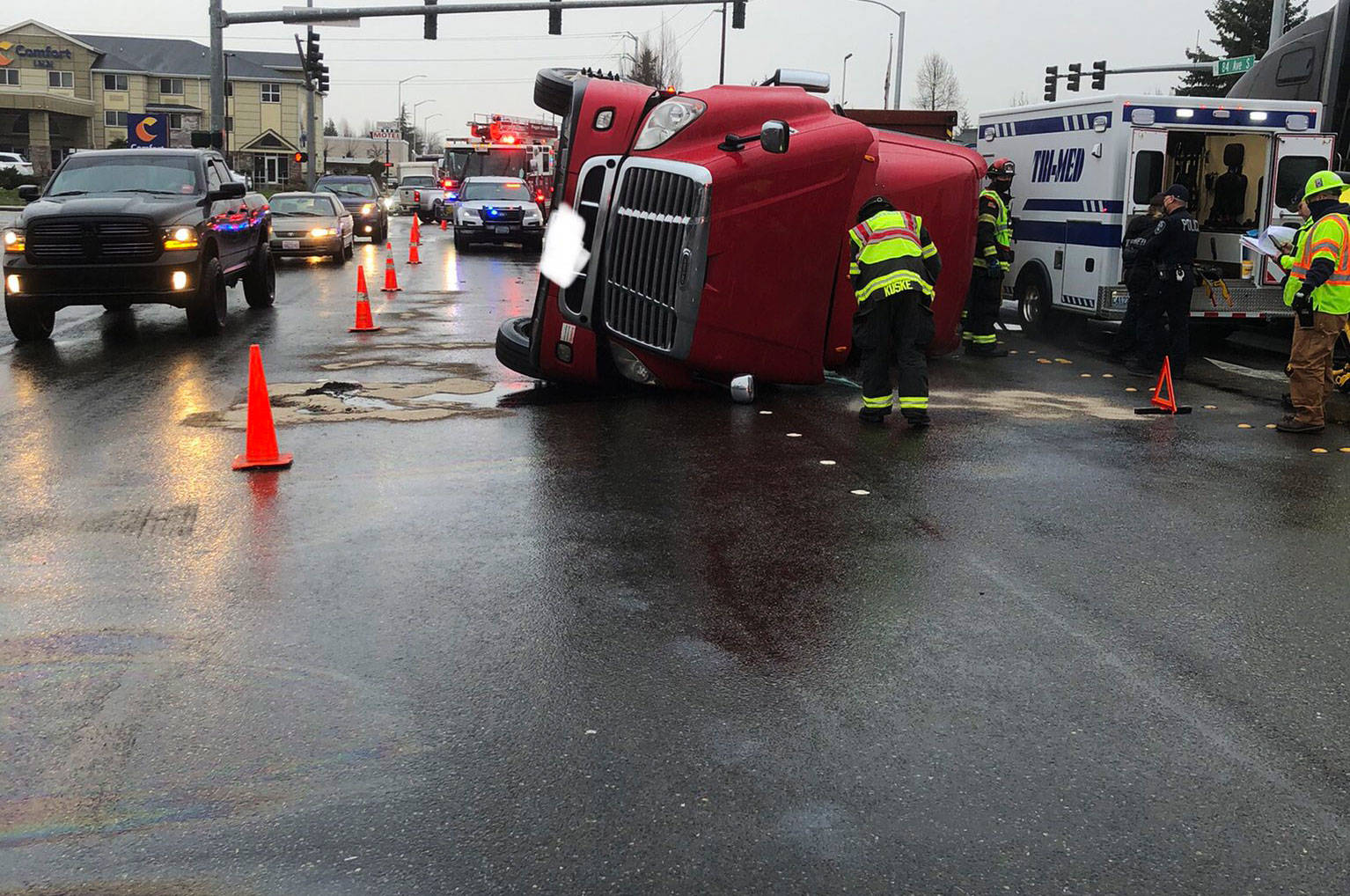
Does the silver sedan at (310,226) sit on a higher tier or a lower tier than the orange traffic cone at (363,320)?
higher

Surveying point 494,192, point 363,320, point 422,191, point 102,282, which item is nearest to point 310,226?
point 494,192

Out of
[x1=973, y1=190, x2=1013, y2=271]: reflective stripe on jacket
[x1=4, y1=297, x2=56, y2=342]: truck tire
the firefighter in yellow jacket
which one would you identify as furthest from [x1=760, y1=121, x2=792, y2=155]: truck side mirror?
[x1=4, y1=297, x2=56, y2=342]: truck tire

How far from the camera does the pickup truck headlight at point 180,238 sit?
43.6ft

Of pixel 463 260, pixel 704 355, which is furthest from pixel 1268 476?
pixel 463 260

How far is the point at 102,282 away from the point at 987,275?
904cm

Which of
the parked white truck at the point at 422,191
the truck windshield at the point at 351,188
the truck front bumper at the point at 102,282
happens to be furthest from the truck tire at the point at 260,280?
the parked white truck at the point at 422,191

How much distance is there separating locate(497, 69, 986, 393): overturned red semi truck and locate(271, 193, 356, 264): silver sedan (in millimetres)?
16137

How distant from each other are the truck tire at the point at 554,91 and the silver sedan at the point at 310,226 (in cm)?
1569

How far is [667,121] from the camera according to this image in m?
9.52

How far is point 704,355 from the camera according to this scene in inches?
375

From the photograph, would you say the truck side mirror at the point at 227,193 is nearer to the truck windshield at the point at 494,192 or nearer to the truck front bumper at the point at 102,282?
the truck front bumper at the point at 102,282

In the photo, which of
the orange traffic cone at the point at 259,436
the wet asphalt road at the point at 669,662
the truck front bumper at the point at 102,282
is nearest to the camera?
the wet asphalt road at the point at 669,662

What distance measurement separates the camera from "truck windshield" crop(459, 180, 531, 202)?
3148 centimetres

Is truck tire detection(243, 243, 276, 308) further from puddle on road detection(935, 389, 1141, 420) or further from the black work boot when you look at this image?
the black work boot
